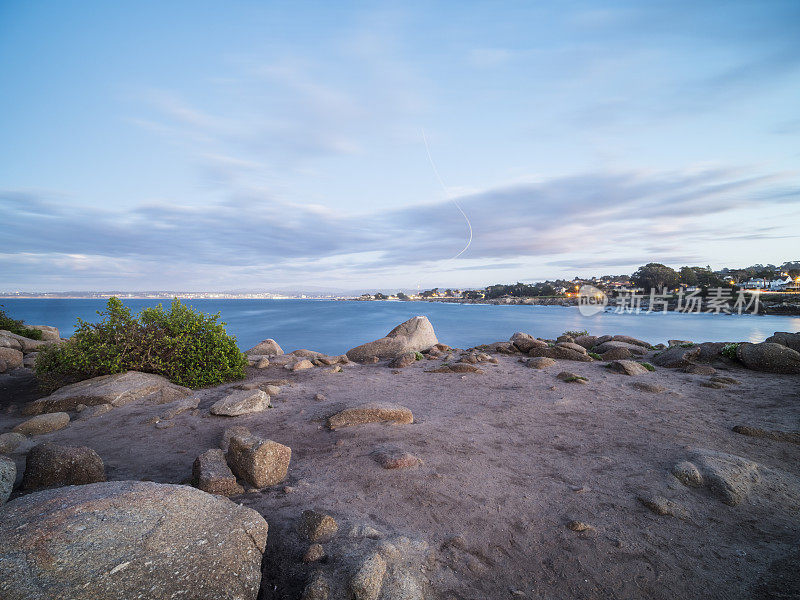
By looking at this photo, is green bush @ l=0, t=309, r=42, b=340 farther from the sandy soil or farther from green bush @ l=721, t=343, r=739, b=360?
green bush @ l=721, t=343, r=739, b=360

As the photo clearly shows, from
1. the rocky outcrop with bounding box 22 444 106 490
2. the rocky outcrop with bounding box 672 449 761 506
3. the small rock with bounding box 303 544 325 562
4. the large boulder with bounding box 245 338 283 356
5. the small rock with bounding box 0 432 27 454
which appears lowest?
the large boulder with bounding box 245 338 283 356

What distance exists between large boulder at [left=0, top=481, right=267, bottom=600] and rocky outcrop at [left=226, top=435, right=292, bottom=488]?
113 cm

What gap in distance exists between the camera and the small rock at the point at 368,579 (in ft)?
9.34

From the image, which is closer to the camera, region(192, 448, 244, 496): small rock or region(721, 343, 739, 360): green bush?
region(192, 448, 244, 496): small rock

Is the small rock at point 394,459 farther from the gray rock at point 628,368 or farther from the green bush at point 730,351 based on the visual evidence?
the green bush at point 730,351

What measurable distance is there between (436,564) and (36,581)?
9.73 feet

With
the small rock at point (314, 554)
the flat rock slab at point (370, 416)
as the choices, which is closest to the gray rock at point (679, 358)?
the flat rock slab at point (370, 416)

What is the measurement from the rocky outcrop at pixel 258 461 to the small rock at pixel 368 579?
6.86 ft

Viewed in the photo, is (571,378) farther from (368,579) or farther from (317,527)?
(368,579)

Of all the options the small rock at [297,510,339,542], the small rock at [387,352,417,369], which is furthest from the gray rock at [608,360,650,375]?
the small rock at [297,510,339,542]

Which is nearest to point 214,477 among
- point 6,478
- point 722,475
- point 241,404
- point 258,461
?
point 258,461

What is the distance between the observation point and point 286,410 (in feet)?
25.5

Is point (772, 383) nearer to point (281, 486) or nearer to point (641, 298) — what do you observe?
point (281, 486)

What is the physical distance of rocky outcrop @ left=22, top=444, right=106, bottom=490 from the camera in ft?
13.8
